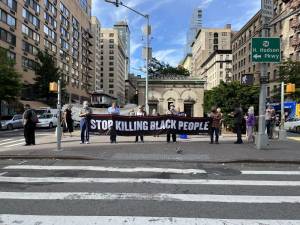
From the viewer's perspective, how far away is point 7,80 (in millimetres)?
38281

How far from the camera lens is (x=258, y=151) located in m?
12.6

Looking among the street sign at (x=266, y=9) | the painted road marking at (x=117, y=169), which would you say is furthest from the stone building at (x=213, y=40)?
the painted road marking at (x=117, y=169)

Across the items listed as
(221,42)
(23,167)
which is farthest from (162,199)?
(221,42)

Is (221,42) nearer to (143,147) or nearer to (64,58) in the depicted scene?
(64,58)

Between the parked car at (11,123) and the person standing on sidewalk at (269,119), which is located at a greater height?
the person standing on sidewalk at (269,119)

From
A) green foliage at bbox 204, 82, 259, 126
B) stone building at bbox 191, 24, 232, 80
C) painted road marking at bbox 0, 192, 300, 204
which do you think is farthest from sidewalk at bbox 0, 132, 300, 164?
stone building at bbox 191, 24, 232, 80

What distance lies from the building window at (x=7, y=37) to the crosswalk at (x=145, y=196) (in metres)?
43.2

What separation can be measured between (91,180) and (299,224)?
438cm

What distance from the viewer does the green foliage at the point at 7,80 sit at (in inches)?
1487

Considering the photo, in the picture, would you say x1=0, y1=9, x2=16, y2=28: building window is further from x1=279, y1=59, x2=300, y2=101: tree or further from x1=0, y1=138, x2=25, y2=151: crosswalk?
x1=0, y1=138, x2=25, y2=151: crosswalk

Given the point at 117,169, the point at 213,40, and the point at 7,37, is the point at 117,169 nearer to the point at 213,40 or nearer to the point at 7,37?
the point at 7,37

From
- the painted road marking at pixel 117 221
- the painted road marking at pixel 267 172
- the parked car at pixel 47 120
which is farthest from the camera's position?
the parked car at pixel 47 120

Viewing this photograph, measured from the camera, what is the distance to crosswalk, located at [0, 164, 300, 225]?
5391 mm

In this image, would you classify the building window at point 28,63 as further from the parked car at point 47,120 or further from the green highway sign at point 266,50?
the green highway sign at point 266,50
